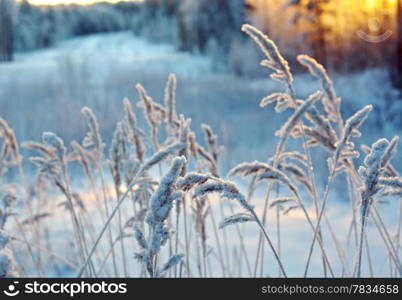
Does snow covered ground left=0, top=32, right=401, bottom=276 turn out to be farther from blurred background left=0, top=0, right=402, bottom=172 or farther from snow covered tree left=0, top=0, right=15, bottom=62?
snow covered tree left=0, top=0, right=15, bottom=62

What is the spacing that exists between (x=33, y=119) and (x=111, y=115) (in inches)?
48.8

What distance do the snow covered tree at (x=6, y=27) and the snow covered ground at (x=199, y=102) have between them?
7.57ft

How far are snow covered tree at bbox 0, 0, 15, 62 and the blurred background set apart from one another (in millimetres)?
36

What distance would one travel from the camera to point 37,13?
2130cm

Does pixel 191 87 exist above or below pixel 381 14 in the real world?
below

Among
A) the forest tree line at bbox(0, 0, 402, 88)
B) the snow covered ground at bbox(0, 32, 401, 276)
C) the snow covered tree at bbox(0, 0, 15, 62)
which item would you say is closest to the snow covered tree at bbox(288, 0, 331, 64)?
the forest tree line at bbox(0, 0, 402, 88)

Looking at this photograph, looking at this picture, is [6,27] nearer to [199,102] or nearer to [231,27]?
[231,27]

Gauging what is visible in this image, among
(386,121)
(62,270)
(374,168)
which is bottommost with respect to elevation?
(62,270)

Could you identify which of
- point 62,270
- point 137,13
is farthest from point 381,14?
point 137,13

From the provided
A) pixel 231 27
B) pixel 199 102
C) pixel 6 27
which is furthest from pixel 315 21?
pixel 6 27

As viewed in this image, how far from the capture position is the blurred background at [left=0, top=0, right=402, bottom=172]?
7.11m

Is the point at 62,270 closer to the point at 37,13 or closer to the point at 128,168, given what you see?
the point at 128,168

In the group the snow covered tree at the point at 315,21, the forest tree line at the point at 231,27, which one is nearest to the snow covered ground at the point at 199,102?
the forest tree line at the point at 231,27

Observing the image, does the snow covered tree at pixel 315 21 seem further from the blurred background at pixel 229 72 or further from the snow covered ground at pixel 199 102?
the snow covered ground at pixel 199 102
